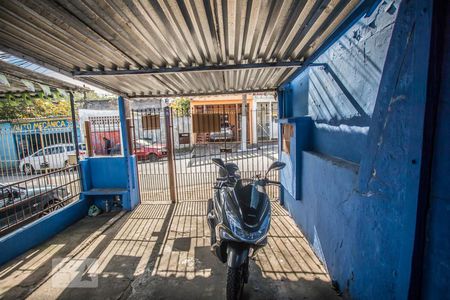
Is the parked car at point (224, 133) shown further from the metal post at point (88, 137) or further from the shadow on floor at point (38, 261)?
the shadow on floor at point (38, 261)

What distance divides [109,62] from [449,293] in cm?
422

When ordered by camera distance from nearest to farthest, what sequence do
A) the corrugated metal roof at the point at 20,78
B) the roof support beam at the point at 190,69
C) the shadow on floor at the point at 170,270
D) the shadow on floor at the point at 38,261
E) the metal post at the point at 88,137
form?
the shadow on floor at the point at 170,270 → the shadow on floor at the point at 38,261 → the corrugated metal roof at the point at 20,78 → the roof support beam at the point at 190,69 → the metal post at the point at 88,137

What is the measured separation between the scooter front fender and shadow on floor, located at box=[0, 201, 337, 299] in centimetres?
75

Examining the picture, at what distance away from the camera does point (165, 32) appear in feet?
8.55

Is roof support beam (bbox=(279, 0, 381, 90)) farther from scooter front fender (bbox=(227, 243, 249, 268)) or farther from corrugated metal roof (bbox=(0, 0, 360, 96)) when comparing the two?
scooter front fender (bbox=(227, 243, 249, 268))

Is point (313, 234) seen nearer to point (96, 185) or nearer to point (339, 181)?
point (339, 181)

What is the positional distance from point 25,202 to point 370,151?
5784 millimetres

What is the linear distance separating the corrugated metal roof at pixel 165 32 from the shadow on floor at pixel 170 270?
9.57ft

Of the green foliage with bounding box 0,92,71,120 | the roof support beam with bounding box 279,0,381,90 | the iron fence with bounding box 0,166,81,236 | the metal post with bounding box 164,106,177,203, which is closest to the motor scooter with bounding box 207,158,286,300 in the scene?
the roof support beam with bounding box 279,0,381,90

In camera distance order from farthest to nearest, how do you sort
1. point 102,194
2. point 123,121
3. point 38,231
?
1. point 123,121
2. point 102,194
3. point 38,231

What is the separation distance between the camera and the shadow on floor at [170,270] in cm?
285

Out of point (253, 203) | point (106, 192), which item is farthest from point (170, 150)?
point (253, 203)

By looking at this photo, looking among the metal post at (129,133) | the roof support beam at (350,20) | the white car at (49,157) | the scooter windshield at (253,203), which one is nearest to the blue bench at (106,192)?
the metal post at (129,133)

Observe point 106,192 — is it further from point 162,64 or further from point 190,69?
point 190,69
